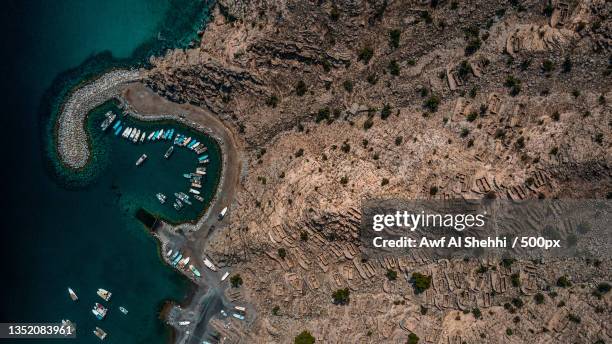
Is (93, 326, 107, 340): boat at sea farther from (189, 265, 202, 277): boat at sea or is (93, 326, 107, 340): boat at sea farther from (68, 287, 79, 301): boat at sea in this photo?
(189, 265, 202, 277): boat at sea

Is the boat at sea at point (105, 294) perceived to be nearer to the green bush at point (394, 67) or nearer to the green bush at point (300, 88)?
the green bush at point (300, 88)

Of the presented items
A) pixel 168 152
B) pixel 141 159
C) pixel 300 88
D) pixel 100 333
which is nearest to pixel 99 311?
pixel 100 333

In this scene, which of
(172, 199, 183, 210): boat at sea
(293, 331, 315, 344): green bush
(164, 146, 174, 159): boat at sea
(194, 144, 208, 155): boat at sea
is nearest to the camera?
(293, 331, 315, 344): green bush

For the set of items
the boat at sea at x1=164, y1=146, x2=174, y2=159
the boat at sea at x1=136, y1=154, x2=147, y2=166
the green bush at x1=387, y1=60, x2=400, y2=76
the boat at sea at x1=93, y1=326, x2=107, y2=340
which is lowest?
the boat at sea at x1=93, y1=326, x2=107, y2=340

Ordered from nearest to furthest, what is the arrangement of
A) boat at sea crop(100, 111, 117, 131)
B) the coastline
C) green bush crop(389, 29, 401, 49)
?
1. green bush crop(389, 29, 401, 49)
2. the coastline
3. boat at sea crop(100, 111, 117, 131)

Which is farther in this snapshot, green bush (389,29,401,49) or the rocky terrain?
green bush (389,29,401,49)

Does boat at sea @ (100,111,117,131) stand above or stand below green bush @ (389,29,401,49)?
below

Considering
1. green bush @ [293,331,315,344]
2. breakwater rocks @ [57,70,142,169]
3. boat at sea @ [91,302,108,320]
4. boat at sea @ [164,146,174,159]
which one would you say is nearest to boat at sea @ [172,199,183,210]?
boat at sea @ [164,146,174,159]
